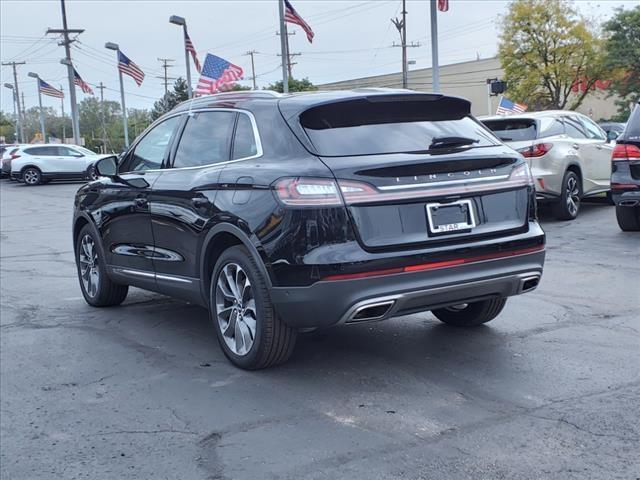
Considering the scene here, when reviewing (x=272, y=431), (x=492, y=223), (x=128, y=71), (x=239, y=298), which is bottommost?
(x=272, y=431)

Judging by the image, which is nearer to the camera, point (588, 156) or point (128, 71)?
point (588, 156)

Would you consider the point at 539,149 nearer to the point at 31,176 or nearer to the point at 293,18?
the point at 293,18

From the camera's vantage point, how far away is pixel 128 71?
34.0m

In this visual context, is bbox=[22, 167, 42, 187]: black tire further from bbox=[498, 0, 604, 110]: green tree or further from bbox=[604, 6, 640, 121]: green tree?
bbox=[604, 6, 640, 121]: green tree

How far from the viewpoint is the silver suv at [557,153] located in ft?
37.5

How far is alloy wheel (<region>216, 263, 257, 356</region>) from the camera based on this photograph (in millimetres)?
4910

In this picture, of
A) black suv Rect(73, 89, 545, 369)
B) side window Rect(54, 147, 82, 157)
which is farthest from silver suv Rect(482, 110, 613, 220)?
side window Rect(54, 147, 82, 157)

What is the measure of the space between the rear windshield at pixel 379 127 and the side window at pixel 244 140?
1.40 ft

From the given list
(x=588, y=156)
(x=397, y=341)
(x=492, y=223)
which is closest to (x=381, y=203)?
(x=492, y=223)

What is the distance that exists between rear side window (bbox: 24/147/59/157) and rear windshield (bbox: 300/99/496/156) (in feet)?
99.3

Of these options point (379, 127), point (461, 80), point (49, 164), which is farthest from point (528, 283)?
point (461, 80)

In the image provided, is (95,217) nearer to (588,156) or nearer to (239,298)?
(239,298)

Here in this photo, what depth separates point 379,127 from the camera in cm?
482

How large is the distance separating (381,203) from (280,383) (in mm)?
1315
